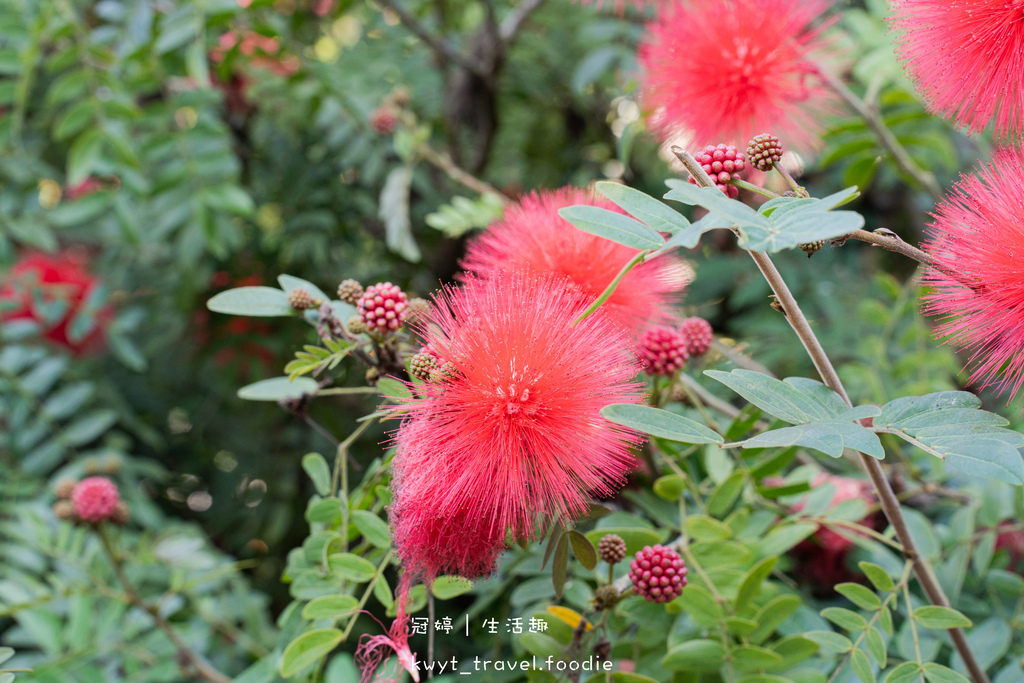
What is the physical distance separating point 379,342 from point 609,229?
0.97 ft

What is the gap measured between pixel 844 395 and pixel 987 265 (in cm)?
17

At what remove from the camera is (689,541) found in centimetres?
89

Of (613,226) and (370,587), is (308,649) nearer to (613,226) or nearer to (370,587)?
(370,587)

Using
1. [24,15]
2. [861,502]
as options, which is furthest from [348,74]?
[861,502]

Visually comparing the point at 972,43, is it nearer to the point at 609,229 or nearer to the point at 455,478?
the point at 609,229

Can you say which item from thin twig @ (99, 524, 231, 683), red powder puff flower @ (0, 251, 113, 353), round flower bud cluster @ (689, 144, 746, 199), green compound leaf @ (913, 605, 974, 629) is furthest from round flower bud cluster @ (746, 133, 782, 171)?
red powder puff flower @ (0, 251, 113, 353)

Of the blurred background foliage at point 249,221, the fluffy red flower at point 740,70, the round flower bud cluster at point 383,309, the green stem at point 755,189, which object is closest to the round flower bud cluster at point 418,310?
the round flower bud cluster at point 383,309

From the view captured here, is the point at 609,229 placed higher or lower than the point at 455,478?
higher

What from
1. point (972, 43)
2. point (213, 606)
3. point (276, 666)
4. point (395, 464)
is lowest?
point (213, 606)

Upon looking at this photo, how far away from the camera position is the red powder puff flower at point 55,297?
1.71m

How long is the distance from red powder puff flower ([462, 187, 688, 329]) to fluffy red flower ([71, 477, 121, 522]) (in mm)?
786

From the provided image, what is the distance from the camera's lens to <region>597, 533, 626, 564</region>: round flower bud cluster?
0.74 m

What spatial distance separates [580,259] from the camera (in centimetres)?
82

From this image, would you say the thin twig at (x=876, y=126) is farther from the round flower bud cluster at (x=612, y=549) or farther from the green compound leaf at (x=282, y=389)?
the green compound leaf at (x=282, y=389)
